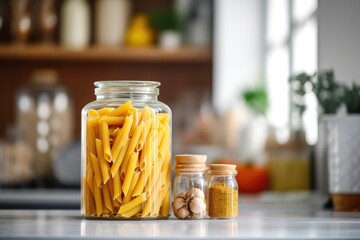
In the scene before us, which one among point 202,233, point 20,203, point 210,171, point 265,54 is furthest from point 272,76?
point 202,233

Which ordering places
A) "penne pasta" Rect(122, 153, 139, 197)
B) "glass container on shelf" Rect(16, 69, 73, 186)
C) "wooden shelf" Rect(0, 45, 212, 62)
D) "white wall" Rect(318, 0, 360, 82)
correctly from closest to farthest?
"penne pasta" Rect(122, 153, 139, 197)
"white wall" Rect(318, 0, 360, 82)
"glass container on shelf" Rect(16, 69, 73, 186)
"wooden shelf" Rect(0, 45, 212, 62)

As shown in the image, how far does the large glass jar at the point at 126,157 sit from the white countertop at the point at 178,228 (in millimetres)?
35

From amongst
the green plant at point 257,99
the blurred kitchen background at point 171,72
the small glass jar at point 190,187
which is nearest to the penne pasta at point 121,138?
the small glass jar at point 190,187

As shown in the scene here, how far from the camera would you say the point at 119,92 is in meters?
1.42

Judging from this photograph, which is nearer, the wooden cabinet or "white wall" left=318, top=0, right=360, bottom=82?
"white wall" left=318, top=0, right=360, bottom=82

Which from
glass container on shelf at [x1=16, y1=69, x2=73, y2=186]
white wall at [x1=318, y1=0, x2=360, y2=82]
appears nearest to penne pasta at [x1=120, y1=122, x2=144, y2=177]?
white wall at [x1=318, y1=0, x2=360, y2=82]

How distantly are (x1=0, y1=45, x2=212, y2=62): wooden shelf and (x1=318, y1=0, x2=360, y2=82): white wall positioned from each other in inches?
60.8

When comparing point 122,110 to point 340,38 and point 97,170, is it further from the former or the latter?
point 340,38

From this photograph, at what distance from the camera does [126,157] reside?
4.39ft

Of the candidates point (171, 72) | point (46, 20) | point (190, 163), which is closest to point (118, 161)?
point (190, 163)

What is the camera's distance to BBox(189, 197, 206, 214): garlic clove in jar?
4.59ft

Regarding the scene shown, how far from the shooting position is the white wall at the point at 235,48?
430 centimetres

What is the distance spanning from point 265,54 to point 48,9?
3.99ft

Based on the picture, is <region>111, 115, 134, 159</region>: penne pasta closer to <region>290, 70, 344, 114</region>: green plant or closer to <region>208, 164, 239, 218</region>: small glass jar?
<region>208, 164, 239, 218</region>: small glass jar
